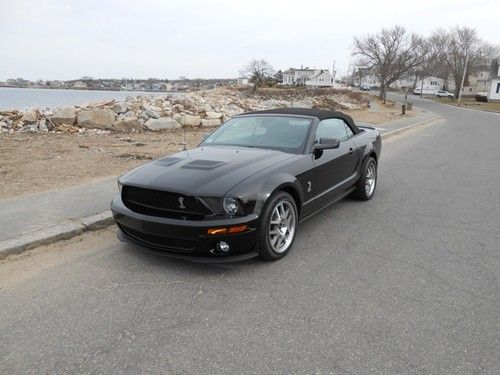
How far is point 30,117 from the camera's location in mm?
13977

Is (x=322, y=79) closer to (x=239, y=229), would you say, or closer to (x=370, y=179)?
(x=370, y=179)

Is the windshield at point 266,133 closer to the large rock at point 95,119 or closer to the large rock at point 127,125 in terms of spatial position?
the large rock at point 127,125

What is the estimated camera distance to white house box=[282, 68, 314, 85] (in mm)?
117312

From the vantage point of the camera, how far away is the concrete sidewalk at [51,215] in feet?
14.5

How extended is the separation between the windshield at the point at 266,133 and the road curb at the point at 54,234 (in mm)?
1608

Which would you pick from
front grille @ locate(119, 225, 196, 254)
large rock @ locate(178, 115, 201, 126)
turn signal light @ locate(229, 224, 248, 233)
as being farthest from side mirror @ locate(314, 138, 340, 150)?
large rock @ locate(178, 115, 201, 126)

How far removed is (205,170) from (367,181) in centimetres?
321

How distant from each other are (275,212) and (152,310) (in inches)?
57.9

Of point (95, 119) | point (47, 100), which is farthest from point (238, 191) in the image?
point (47, 100)

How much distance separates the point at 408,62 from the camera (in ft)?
197

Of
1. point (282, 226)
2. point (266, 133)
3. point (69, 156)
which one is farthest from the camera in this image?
point (69, 156)

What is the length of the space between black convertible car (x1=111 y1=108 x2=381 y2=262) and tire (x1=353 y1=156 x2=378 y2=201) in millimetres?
851

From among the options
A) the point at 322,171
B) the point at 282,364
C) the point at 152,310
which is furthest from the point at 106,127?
the point at 282,364

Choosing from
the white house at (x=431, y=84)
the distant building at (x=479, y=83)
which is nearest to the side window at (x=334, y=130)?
the distant building at (x=479, y=83)
